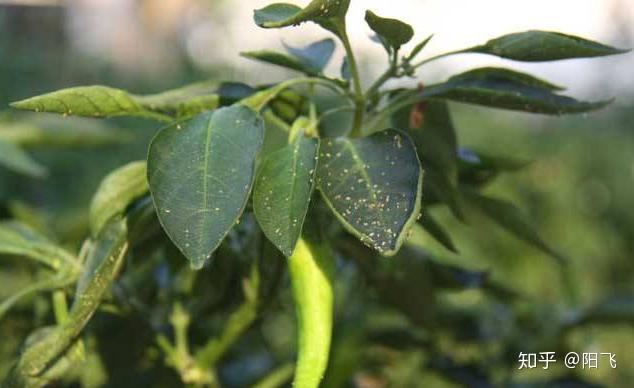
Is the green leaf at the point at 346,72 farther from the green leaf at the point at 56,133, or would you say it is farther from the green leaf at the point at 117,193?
the green leaf at the point at 56,133

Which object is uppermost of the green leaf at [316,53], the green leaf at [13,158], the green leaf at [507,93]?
the green leaf at [316,53]

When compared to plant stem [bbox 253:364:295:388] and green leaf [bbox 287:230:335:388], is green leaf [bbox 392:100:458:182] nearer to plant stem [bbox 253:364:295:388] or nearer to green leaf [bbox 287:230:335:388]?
green leaf [bbox 287:230:335:388]

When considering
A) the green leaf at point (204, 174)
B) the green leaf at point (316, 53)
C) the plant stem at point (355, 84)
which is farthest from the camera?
the green leaf at point (316, 53)

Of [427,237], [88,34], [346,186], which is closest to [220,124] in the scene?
[346,186]

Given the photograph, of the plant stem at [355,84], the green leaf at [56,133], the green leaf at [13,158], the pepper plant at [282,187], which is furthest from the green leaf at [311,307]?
the green leaf at [56,133]

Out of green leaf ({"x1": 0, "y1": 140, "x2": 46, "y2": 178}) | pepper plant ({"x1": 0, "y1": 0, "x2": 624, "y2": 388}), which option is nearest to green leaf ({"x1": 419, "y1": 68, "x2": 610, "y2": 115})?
pepper plant ({"x1": 0, "y1": 0, "x2": 624, "y2": 388})

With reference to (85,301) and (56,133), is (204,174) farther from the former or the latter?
(56,133)
